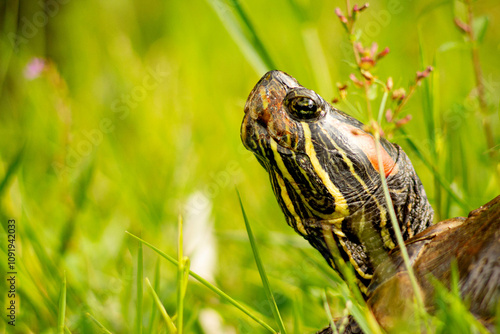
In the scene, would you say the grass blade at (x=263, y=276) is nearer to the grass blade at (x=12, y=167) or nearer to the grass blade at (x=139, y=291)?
the grass blade at (x=139, y=291)

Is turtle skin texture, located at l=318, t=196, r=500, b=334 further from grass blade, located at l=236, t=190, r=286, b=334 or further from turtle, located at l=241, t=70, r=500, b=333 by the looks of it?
grass blade, located at l=236, t=190, r=286, b=334

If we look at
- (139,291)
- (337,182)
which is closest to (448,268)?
(337,182)

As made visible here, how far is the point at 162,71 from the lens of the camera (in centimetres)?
426

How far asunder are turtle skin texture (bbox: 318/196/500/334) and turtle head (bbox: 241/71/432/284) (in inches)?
5.3

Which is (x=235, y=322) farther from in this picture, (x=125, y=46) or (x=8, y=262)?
(x=125, y=46)

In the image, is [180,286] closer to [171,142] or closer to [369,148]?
[369,148]

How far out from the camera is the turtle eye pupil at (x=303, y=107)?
1456 mm

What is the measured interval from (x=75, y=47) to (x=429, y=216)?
4.01 m

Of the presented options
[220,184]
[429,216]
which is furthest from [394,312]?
[220,184]

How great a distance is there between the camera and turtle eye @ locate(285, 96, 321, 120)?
4.78 feet

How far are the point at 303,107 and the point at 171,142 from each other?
2.03 meters

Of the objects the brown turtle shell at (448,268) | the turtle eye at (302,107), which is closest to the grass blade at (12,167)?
the turtle eye at (302,107)

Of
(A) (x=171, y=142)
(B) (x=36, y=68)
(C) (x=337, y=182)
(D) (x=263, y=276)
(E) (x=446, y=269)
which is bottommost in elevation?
(E) (x=446, y=269)

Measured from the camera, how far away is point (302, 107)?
1456mm
